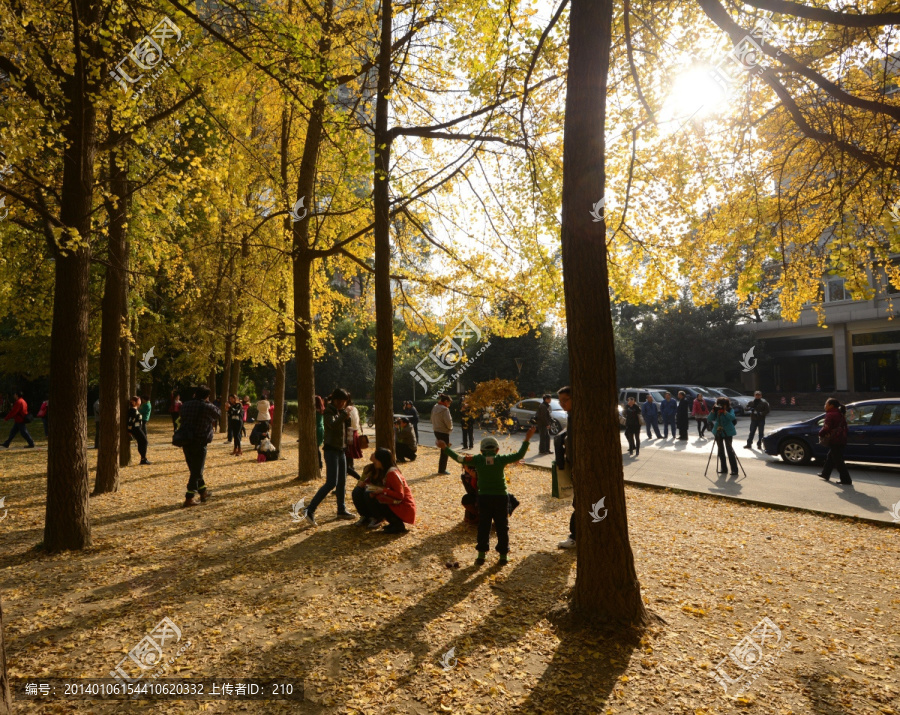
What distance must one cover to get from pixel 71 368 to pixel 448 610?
5.29 metres

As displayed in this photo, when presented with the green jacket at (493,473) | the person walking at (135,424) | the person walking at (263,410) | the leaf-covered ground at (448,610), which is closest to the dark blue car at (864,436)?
the leaf-covered ground at (448,610)

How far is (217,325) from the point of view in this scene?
17.9 m

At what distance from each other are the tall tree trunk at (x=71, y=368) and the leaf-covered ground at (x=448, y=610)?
46 centimetres

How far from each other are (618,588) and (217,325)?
54.0ft

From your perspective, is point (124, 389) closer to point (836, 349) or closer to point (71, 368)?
point (71, 368)

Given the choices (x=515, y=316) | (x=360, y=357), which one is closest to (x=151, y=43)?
(x=515, y=316)

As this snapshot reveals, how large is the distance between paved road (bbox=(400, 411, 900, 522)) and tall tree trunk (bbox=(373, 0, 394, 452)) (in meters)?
4.35

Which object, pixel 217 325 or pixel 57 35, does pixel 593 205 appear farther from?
pixel 217 325

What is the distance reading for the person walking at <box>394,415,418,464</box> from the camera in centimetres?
1547

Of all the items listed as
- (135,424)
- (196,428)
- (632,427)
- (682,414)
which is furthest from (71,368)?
(682,414)

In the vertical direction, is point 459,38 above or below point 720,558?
above

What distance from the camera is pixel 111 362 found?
10344mm

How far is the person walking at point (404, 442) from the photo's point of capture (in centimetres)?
1547

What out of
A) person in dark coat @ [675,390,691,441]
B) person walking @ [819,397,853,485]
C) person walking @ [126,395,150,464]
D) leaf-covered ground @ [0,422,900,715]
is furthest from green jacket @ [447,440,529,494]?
person in dark coat @ [675,390,691,441]
